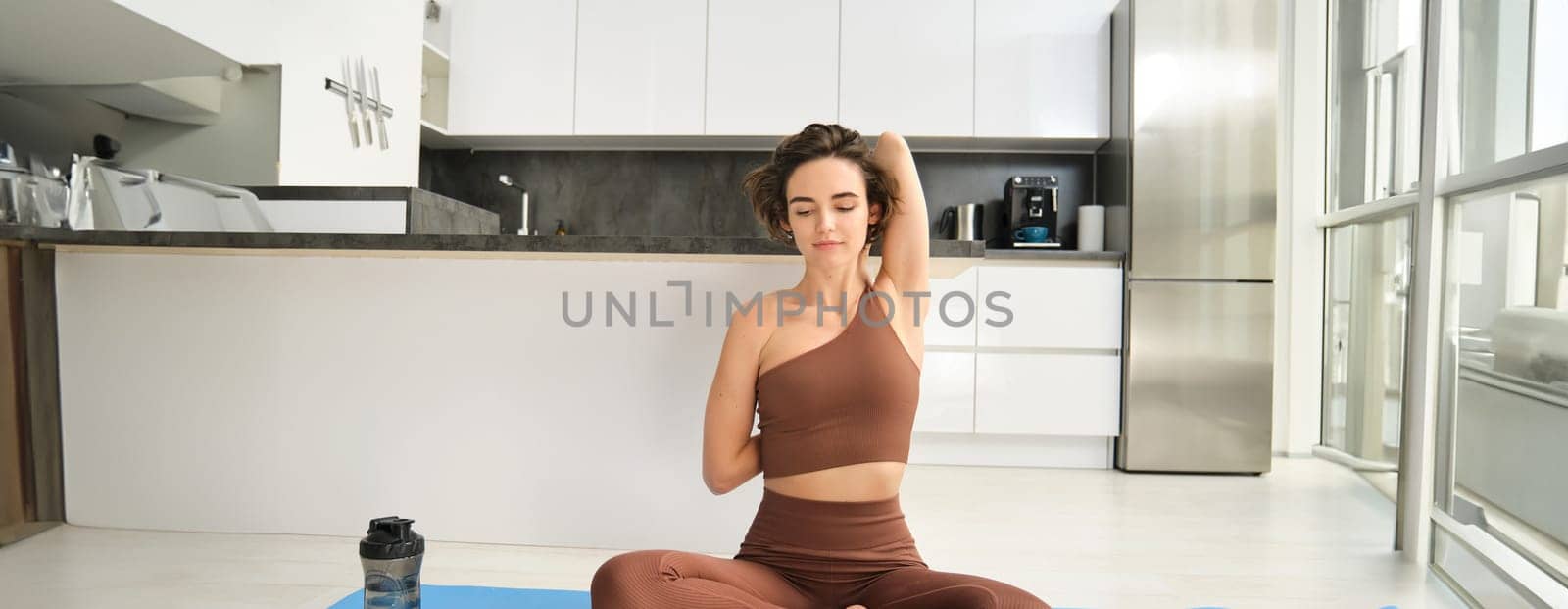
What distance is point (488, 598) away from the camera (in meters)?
1.62

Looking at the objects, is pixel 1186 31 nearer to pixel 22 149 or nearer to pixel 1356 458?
pixel 1356 458

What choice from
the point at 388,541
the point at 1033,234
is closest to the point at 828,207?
the point at 388,541

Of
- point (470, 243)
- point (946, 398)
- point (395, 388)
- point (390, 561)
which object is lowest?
point (946, 398)

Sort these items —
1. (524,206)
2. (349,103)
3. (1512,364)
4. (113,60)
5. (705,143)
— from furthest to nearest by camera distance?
(524,206), (705,143), (349,103), (113,60), (1512,364)

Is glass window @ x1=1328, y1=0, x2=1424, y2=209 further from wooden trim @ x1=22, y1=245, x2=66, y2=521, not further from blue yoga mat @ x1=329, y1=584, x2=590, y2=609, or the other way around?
wooden trim @ x1=22, y1=245, x2=66, y2=521

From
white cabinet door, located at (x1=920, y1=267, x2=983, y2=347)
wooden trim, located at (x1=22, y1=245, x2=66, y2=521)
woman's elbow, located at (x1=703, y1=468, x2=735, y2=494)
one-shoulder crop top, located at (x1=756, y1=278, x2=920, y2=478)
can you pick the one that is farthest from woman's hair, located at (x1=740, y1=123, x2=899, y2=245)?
white cabinet door, located at (x1=920, y1=267, x2=983, y2=347)

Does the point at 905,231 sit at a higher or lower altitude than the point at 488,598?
higher

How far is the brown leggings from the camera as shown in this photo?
104 cm

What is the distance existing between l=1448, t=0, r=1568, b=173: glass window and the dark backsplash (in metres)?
2.18

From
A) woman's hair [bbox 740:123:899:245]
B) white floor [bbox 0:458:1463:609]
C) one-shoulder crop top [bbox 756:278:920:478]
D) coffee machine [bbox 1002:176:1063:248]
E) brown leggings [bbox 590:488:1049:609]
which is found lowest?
white floor [bbox 0:458:1463:609]

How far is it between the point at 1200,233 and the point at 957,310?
99 centimetres

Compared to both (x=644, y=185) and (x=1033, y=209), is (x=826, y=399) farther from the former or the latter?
(x=644, y=185)

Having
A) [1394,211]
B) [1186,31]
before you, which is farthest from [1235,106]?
[1394,211]

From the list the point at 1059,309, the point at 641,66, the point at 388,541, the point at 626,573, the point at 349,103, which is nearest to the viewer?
A: the point at 626,573
